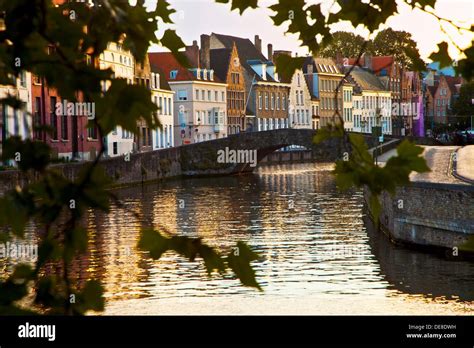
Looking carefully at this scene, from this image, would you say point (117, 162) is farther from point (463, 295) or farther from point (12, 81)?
point (12, 81)

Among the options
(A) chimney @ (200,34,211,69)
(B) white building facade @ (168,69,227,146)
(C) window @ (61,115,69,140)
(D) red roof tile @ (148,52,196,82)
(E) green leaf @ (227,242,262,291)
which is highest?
(A) chimney @ (200,34,211,69)

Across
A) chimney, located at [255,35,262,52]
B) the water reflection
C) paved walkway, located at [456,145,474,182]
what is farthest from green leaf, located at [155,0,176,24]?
chimney, located at [255,35,262,52]

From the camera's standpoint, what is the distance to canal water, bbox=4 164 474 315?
1441cm

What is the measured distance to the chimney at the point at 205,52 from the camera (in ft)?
230

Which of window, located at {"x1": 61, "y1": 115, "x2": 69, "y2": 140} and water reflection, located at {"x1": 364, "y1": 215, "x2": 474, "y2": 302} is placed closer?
water reflection, located at {"x1": 364, "y1": 215, "x2": 474, "y2": 302}

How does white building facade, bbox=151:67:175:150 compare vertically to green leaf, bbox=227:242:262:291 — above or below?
above

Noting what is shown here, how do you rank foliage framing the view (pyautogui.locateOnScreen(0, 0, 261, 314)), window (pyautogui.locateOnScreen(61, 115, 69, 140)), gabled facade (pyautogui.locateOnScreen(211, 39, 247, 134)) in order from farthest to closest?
1. gabled facade (pyautogui.locateOnScreen(211, 39, 247, 134))
2. window (pyautogui.locateOnScreen(61, 115, 69, 140))
3. foliage framing the view (pyautogui.locateOnScreen(0, 0, 261, 314))

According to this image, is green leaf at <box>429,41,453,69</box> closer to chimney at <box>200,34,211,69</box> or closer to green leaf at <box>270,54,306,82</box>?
green leaf at <box>270,54,306,82</box>

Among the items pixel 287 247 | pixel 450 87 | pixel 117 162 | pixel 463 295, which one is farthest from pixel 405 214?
→ pixel 450 87

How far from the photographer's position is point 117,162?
42.6 metres

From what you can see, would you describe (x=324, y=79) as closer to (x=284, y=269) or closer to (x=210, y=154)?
(x=210, y=154)

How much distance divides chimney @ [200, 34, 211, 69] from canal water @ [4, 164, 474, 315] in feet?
130

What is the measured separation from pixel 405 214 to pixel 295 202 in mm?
12736

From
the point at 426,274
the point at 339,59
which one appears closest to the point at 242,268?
the point at 426,274
